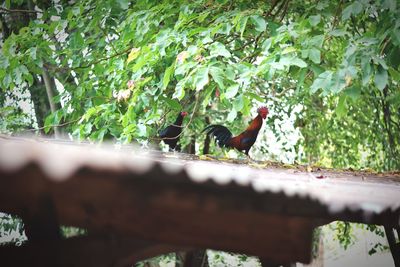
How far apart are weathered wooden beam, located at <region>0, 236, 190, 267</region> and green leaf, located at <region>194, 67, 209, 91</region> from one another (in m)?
1.77

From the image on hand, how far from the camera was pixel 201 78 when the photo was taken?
9.73 ft

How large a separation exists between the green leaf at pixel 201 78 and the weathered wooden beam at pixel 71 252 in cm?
177

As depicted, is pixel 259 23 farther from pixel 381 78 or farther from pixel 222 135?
pixel 222 135

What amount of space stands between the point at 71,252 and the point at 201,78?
6.46 feet

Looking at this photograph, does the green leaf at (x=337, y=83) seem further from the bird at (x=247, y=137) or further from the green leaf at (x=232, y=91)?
the bird at (x=247, y=137)

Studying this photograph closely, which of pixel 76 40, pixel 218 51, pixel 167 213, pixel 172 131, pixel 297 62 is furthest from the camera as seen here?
pixel 172 131

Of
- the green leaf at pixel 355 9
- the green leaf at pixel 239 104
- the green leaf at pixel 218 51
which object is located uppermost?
the green leaf at pixel 355 9

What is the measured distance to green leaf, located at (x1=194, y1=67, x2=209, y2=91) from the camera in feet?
9.55

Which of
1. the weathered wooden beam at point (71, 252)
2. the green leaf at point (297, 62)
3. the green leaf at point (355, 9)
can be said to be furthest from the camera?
the green leaf at point (297, 62)

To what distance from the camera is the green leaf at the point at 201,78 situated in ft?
9.55

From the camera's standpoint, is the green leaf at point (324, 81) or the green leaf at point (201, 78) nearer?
the green leaf at point (324, 81)

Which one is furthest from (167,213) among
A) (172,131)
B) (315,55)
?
(172,131)

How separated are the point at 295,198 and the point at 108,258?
605mm

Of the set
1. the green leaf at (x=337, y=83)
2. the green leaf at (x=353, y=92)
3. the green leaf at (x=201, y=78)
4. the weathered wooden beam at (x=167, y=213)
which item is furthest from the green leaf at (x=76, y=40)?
the weathered wooden beam at (x=167, y=213)
